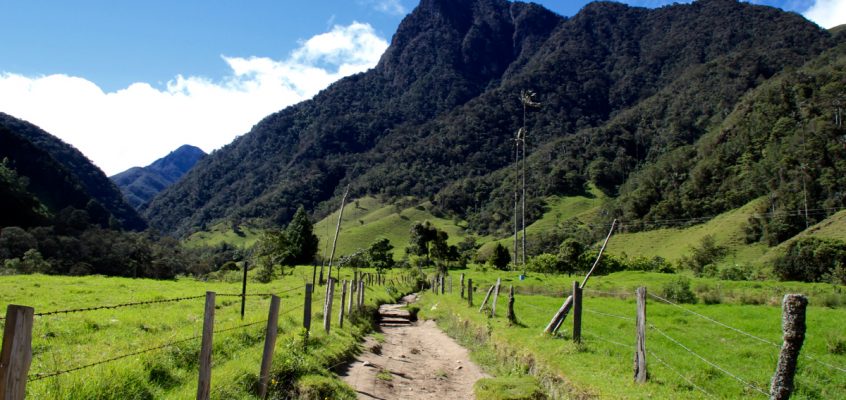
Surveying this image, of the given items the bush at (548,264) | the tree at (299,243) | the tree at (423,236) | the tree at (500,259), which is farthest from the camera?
the tree at (423,236)

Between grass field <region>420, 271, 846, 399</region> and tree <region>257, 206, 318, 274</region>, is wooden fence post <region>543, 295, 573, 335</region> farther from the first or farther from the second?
tree <region>257, 206, 318, 274</region>

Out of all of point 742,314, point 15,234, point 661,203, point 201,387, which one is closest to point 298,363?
point 201,387

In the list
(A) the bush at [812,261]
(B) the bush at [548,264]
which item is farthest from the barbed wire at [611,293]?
(B) the bush at [548,264]

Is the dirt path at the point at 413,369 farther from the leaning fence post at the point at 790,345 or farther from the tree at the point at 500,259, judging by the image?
the tree at the point at 500,259

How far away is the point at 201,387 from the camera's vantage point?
23.7 feet

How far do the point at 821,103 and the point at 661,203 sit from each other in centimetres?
4123

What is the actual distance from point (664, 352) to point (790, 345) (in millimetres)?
8650

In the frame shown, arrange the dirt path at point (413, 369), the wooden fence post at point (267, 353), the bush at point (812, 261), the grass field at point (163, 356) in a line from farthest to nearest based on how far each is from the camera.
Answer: the bush at point (812, 261)
the dirt path at point (413, 369)
the wooden fence post at point (267, 353)
the grass field at point (163, 356)

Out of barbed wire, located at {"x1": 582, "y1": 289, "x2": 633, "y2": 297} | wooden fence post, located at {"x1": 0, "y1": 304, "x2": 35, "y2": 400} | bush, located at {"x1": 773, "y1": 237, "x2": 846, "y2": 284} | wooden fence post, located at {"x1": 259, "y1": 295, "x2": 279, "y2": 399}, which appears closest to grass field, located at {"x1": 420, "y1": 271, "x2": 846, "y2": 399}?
wooden fence post, located at {"x1": 259, "y1": 295, "x2": 279, "y2": 399}

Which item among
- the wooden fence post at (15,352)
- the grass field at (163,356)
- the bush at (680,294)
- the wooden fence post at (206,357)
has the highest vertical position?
the wooden fence post at (15,352)

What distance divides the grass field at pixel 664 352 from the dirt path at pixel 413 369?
1.03 meters

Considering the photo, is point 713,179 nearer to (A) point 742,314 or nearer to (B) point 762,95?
(B) point 762,95

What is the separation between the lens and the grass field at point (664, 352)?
32.6ft

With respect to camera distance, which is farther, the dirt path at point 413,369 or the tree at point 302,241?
the tree at point 302,241
